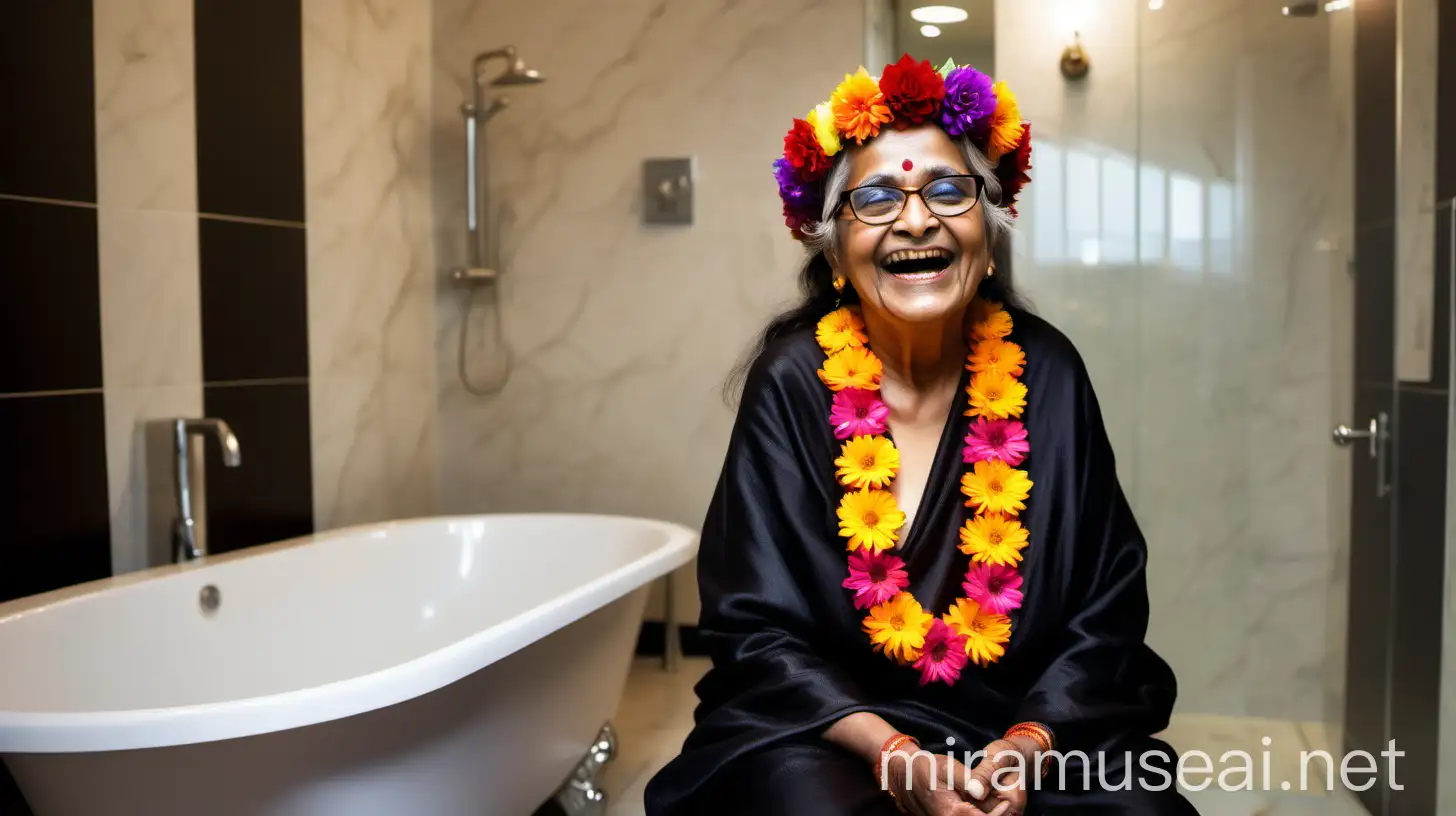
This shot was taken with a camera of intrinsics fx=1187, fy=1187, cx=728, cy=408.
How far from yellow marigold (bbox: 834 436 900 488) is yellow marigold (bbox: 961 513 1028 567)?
13 centimetres

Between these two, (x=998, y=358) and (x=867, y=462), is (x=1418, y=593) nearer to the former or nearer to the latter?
(x=998, y=358)

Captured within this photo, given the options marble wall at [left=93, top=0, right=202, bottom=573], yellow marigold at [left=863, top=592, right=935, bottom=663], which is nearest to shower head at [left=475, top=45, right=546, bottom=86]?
marble wall at [left=93, top=0, right=202, bottom=573]

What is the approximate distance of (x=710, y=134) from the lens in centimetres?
330

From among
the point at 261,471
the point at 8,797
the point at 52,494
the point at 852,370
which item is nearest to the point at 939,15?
the point at 852,370

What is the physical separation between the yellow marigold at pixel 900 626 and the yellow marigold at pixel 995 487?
15 centimetres

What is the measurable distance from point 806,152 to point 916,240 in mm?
196

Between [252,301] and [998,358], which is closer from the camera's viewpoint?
[998,358]

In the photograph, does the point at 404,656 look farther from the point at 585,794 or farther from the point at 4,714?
the point at 4,714

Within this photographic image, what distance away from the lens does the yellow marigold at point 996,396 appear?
156 centimetres

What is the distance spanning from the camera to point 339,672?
8.23 ft

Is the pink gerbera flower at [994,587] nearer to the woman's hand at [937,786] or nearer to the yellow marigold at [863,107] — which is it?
the woman's hand at [937,786]

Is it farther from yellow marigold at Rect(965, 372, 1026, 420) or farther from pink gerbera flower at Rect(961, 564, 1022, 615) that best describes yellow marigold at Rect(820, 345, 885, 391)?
pink gerbera flower at Rect(961, 564, 1022, 615)

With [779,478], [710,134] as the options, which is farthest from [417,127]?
[779,478]

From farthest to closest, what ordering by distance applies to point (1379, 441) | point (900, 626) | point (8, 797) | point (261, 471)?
point (261, 471) → point (1379, 441) → point (8, 797) → point (900, 626)
